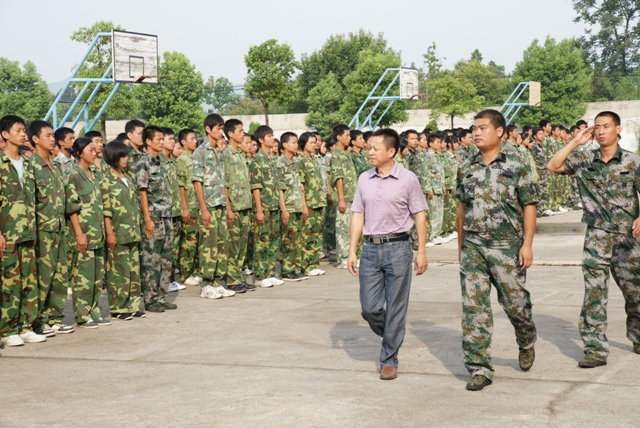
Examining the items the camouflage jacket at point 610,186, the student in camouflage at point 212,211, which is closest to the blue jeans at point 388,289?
the camouflage jacket at point 610,186

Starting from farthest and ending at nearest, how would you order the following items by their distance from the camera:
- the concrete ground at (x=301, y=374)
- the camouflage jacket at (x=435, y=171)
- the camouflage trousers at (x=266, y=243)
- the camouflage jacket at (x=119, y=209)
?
the camouflage jacket at (x=435, y=171) → the camouflage trousers at (x=266, y=243) → the camouflage jacket at (x=119, y=209) → the concrete ground at (x=301, y=374)

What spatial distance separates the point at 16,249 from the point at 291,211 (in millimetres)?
4758

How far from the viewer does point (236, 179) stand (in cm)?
1091

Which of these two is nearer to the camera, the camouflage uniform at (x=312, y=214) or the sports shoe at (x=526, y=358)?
the sports shoe at (x=526, y=358)

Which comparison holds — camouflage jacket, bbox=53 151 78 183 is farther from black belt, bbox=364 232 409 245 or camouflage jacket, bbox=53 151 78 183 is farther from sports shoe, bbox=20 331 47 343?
black belt, bbox=364 232 409 245

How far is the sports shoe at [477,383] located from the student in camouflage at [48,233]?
Result: 427cm

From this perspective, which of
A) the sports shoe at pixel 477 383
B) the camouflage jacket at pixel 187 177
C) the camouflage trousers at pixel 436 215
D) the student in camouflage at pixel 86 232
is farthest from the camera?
the camouflage trousers at pixel 436 215

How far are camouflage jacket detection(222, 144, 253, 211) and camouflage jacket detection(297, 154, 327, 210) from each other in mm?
1933

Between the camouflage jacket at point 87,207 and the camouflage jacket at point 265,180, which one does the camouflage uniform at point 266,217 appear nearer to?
the camouflage jacket at point 265,180

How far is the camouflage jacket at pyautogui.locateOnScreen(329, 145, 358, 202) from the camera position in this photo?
1320 cm

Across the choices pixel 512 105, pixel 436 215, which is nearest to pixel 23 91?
pixel 512 105

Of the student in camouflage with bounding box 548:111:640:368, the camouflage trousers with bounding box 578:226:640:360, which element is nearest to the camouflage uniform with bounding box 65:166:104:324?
the student in camouflage with bounding box 548:111:640:368

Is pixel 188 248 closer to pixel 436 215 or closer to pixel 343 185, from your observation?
pixel 343 185

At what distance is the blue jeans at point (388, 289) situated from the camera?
6.49 m
